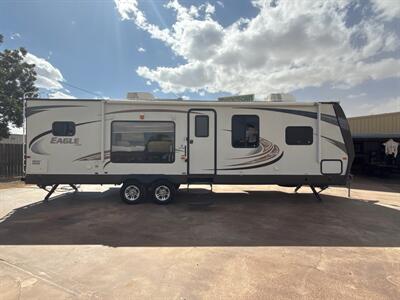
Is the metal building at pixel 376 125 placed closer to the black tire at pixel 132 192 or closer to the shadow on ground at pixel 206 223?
the shadow on ground at pixel 206 223

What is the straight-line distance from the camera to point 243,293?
12.0 ft

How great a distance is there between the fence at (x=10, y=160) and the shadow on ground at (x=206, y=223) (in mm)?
7686

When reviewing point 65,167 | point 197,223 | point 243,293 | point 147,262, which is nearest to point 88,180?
point 65,167

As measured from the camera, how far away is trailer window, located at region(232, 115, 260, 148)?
8.59 metres

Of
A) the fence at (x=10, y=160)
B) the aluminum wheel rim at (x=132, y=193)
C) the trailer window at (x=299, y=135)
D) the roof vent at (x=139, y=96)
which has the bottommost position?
the aluminum wheel rim at (x=132, y=193)

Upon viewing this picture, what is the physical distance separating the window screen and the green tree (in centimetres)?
1306

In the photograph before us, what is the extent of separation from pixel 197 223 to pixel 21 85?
1666cm

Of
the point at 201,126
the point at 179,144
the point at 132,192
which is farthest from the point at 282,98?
the point at 132,192

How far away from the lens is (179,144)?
8.46 meters

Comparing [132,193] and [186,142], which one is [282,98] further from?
[132,193]

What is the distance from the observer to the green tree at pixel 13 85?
52.9 ft

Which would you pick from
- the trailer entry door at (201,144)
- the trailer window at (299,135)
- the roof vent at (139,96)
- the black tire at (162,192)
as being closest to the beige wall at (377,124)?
the trailer window at (299,135)

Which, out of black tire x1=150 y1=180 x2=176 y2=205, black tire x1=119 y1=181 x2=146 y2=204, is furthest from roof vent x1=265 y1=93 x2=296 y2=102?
black tire x1=119 y1=181 x2=146 y2=204

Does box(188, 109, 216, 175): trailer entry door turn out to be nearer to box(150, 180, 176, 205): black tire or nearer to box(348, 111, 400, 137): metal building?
box(150, 180, 176, 205): black tire
